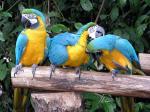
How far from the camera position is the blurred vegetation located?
2.96 meters

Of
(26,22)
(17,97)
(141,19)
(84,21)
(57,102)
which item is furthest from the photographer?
(84,21)

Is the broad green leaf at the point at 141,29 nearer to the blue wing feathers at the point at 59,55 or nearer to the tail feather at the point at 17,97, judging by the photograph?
the blue wing feathers at the point at 59,55

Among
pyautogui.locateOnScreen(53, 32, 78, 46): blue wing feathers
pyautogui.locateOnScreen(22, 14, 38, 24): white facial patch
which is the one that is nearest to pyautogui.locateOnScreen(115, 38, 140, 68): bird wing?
pyautogui.locateOnScreen(53, 32, 78, 46): blue wing feathers

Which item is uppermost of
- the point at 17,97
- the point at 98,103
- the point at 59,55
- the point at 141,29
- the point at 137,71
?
the point at 141,29

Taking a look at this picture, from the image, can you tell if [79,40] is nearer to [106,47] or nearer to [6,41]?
[106,47]

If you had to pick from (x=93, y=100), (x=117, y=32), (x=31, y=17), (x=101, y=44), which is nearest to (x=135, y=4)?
(x=117, y=32)

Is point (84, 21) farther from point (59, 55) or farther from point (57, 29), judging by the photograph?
point (59, 55)

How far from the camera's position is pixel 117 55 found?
2.33 meters

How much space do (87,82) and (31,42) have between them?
38 centimetres

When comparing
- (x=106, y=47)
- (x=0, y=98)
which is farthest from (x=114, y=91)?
(x=0, y=98)

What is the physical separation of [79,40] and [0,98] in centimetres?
125

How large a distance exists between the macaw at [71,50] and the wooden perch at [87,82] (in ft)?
0.14

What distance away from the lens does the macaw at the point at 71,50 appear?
7.33 feet

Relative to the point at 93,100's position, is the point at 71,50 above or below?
above
